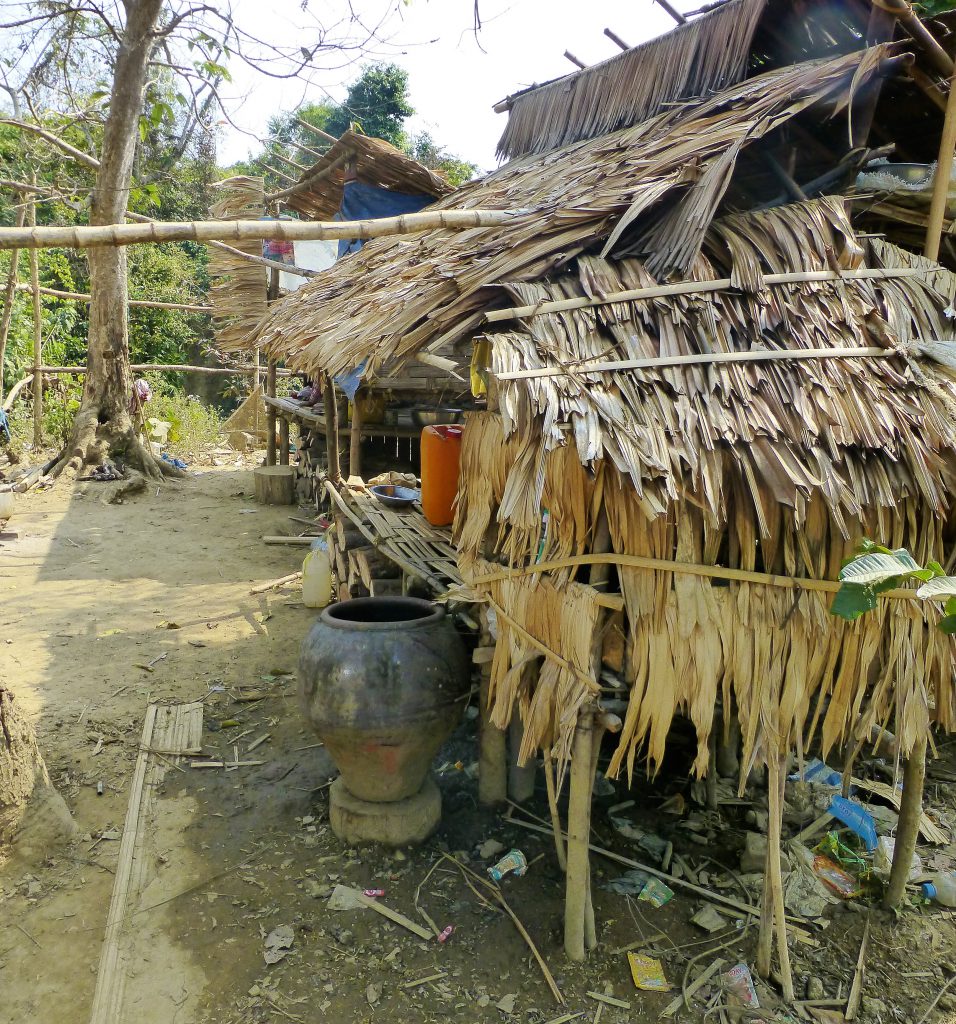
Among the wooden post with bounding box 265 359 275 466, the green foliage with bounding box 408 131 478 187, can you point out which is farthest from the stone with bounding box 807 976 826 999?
the green foliage with bounding box 408 131 478 187

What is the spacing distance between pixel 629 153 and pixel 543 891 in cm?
421

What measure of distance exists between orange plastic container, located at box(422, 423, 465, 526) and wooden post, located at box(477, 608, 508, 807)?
4.52ft

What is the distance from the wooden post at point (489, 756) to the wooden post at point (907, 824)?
181 centimetres

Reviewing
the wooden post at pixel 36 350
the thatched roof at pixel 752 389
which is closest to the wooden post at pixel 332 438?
the thatched roof at pixel 752 389

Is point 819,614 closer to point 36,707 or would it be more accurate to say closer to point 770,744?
point 770,744

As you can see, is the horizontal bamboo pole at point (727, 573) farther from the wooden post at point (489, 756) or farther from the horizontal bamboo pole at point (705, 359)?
the wooden post at point (489, 756)

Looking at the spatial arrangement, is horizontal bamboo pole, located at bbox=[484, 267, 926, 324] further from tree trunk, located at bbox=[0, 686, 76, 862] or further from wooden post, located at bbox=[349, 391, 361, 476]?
wooden post, located at bbox=[349, 391, 361, 476]

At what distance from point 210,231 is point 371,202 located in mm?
7217

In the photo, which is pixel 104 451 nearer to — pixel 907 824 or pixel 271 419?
pixel 271 419

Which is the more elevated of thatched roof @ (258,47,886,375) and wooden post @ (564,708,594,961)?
thatched roof @ (258,47,886,375)

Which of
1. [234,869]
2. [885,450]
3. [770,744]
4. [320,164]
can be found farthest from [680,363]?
[320,164]

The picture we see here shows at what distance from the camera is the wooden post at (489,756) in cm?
364

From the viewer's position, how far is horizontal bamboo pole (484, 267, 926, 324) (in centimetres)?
283

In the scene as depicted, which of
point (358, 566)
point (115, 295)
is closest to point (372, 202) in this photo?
point (115, 295)
